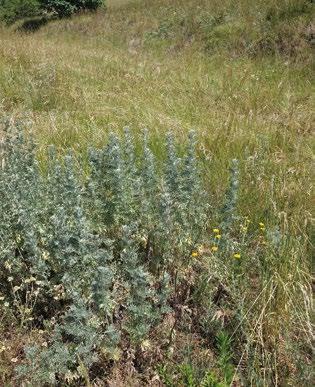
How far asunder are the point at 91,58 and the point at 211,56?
9.50 ft

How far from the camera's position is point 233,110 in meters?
6.62

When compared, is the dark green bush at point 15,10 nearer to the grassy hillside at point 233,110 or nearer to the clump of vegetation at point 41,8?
the clump of vegetation at point 41,8

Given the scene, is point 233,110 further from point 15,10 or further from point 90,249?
point 15,10

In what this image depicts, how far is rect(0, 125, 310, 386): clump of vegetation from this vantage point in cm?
259

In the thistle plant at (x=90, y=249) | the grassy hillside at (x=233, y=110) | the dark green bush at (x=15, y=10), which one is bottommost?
the dark green bush at (x=15, y=10)

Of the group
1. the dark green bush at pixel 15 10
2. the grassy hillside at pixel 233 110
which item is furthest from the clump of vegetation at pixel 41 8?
the grassy hillside at pixel 233 110

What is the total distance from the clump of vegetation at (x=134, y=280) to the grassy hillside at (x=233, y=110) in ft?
0.11

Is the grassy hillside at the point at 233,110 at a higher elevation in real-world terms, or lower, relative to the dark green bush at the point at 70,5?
higher

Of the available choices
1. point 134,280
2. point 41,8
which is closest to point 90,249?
point 134,280

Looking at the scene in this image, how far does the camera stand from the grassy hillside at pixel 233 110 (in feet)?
9.45

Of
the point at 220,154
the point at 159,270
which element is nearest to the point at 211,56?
the point at 220,154

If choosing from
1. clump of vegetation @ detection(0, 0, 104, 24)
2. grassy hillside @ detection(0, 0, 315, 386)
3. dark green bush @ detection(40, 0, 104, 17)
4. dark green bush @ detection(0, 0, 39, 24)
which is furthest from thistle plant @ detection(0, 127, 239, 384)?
dark green bush @ detection(0, 0, 39, 24)

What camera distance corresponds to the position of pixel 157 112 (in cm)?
621

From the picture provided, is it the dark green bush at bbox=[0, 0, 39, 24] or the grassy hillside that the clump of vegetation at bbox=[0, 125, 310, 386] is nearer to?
the grassy hillside
